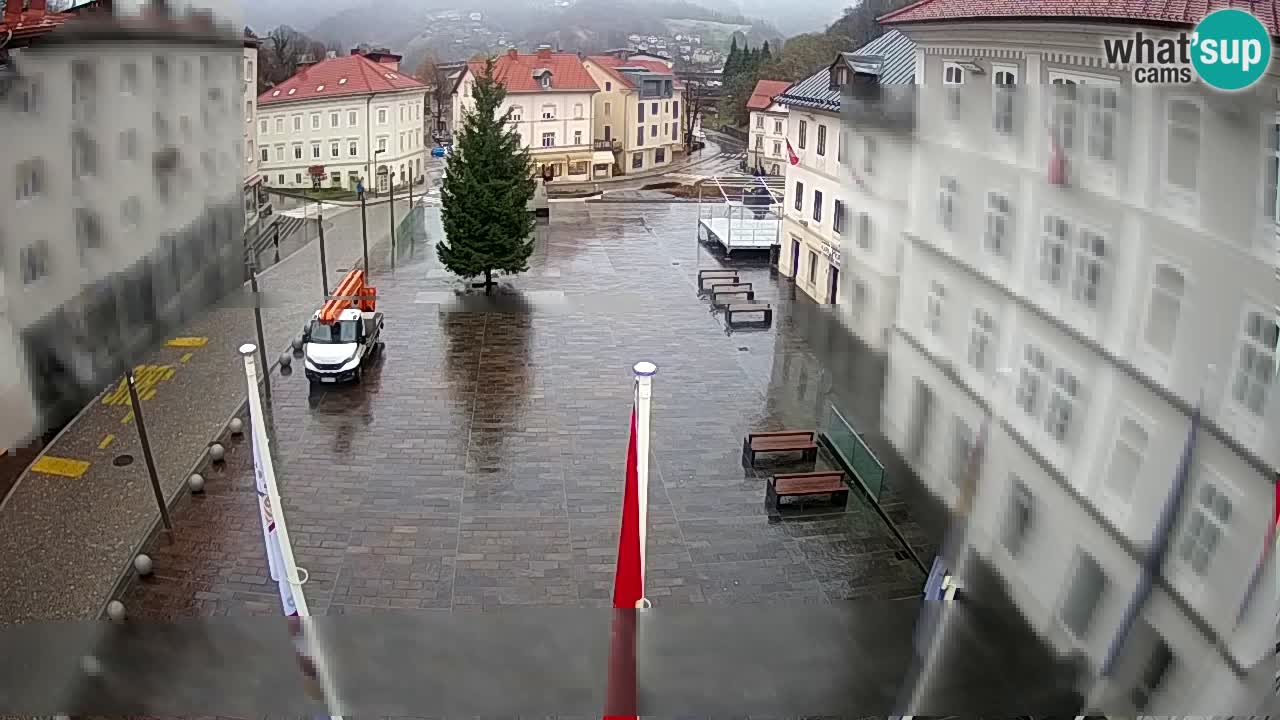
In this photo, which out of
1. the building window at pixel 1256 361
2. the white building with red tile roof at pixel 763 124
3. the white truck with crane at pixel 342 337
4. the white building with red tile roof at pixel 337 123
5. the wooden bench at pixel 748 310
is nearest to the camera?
the building window at pixel 1256 361

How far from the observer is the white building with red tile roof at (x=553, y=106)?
2897 cm

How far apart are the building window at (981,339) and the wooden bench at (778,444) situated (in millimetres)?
5420

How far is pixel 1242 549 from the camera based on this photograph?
1846 mm

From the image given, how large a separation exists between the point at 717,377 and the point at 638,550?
274 inches

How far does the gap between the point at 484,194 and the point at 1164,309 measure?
12047 millimetres

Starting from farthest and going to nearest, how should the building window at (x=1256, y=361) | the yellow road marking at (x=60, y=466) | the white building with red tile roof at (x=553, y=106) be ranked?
the white building with red tile roof at (x=553, y=106), the yellow road marking at (x=60, y=466), the building window at (x=1256, y=361)

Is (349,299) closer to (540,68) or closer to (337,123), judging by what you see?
(337,123)

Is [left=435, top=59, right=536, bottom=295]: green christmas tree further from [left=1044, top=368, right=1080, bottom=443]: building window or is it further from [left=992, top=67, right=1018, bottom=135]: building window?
[left=1044, top=368, right=1080, bottom=443]: building window

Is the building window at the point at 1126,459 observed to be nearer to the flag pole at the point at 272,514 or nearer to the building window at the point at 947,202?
the building window at the point at 947,202

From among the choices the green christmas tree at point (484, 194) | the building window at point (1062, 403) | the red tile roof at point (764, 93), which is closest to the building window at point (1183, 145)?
the building window at point (1062, 403)

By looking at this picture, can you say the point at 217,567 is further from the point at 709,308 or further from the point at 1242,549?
the point at 709,308

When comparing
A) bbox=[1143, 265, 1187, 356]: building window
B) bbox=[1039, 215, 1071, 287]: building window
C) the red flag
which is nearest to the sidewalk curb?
the red flag

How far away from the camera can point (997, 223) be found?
1.91 metres

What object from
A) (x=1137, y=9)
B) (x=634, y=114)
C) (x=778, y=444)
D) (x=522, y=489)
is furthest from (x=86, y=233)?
(x=634, y=114)
